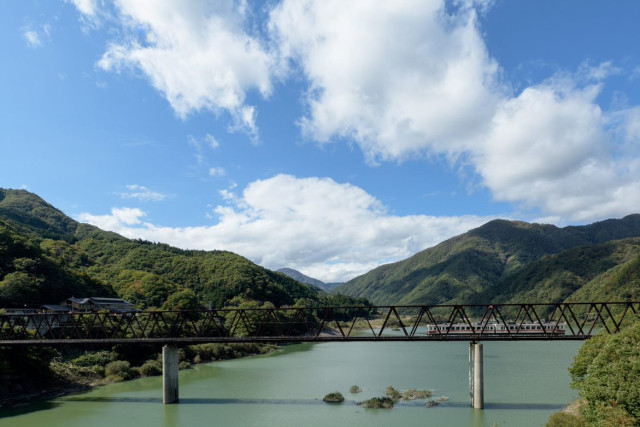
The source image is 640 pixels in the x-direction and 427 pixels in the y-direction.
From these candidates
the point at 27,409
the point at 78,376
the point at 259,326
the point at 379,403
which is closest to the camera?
the point at 379,403

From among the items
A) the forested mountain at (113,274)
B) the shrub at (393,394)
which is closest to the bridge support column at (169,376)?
the shrub at (393,394)

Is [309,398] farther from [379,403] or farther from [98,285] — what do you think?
[98,285]

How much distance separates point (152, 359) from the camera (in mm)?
57719

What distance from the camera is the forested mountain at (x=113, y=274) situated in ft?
239

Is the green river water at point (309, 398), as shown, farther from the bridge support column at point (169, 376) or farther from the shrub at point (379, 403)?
the bridge support column at point (169, 376)

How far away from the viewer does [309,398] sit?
39.7 metres

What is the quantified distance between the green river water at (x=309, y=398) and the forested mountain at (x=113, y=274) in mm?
36592

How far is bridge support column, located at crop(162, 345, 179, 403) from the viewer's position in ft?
125

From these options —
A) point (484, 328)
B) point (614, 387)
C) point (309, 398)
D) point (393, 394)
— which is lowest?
point (309, 398)

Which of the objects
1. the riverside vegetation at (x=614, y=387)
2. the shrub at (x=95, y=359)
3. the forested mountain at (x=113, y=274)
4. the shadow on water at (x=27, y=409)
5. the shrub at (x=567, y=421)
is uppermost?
the forested mountain at (x=113, y=274)

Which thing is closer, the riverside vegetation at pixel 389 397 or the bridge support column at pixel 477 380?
the bridge support column at pixel 477 380

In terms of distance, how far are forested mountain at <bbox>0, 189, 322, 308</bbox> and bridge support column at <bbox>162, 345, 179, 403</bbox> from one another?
41.6 metres

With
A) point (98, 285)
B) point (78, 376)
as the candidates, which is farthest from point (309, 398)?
point (98, 285)

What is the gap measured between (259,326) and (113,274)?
84.3 m
